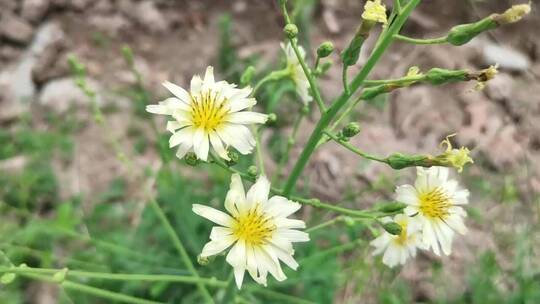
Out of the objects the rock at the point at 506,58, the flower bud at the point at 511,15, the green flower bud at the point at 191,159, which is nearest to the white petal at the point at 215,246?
the green flower bud at the point at 191,159

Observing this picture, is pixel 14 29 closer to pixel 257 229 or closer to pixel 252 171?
pixel 252 171

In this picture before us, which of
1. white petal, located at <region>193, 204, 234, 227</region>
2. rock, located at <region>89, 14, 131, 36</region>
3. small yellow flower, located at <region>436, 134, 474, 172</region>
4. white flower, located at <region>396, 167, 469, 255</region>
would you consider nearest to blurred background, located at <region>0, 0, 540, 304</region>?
rock, located at <region>89, 14, 131, 36</region>

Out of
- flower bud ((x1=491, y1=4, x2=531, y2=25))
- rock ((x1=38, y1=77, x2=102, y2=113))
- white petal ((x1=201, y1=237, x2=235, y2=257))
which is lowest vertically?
white petal ((x1=201, y1=237, x2=235, y2=257))

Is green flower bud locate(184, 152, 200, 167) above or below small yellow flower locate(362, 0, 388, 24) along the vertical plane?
below

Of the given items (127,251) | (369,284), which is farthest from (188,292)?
(369,284)

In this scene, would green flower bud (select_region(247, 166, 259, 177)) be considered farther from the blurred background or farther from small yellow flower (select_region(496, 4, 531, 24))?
the blurred background

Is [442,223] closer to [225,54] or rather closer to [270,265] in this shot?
[270,265]

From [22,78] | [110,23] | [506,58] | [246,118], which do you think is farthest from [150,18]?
[246,118]
